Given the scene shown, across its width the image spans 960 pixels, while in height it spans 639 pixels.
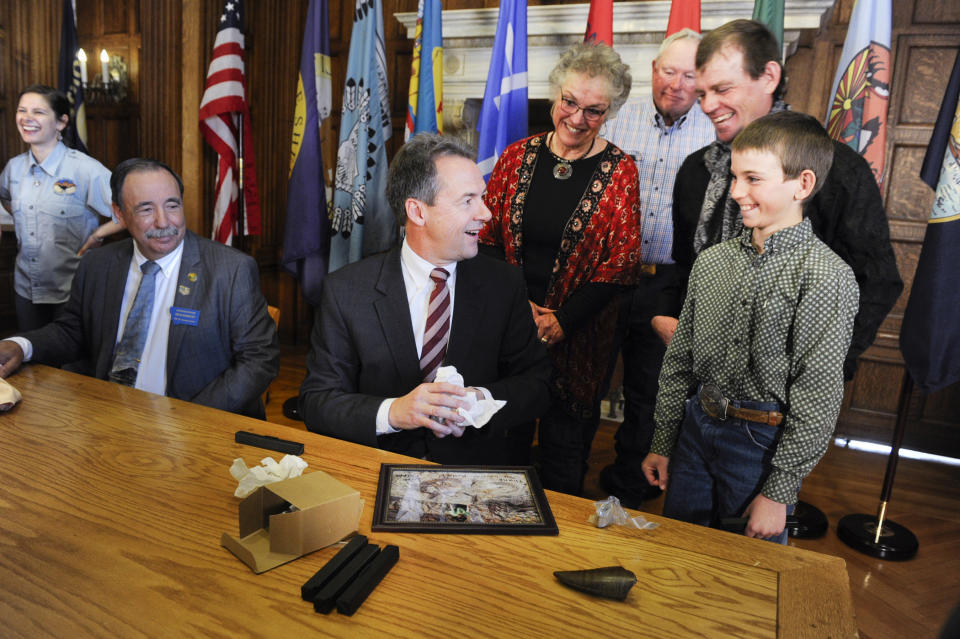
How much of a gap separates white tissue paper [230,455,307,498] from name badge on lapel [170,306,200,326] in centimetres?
95

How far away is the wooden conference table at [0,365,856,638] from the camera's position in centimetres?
84

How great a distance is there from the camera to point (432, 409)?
1416 mm

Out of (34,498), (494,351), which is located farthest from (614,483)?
(34,498)

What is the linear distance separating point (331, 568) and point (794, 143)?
1.30 meters

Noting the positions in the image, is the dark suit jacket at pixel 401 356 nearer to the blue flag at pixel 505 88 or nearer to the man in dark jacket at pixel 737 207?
the man in dark jacket at pixel 737 207

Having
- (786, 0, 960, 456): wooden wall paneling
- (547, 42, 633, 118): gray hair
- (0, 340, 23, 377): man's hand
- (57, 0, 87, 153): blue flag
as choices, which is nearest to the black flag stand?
(786, 0, 960, 456): wooden wall paneling

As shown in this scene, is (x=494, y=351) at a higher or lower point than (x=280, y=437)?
higher

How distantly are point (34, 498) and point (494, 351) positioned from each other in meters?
1.11

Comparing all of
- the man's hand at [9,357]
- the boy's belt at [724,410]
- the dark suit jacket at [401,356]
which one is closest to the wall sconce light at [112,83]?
the man's hand at [9,357]

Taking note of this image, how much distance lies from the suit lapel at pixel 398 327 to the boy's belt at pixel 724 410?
74 centimetres

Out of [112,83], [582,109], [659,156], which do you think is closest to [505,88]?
[659,156]

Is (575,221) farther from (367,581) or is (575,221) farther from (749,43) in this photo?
(367,581)

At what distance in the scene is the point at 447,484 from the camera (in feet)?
4.02

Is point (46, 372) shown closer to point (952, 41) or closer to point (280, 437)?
point (280, 437)
